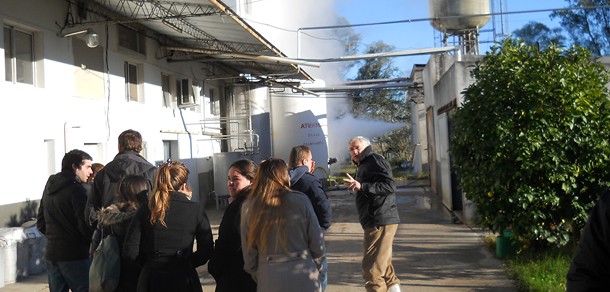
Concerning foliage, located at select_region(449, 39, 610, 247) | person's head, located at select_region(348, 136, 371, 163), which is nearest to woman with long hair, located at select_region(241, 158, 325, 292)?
person's head, located at select_region(348, 136, 371, 163)

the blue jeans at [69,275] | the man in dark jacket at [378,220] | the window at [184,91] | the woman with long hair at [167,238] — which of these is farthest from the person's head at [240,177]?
the window at [184,91]

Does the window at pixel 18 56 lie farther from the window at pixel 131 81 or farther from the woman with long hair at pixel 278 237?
the woman with long hair at pixel 278 237

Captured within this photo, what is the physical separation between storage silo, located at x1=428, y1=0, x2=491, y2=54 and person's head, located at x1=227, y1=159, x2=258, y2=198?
52.7 feet

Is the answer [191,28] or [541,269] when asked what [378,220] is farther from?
[191,28]

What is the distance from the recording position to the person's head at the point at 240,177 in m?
4.16

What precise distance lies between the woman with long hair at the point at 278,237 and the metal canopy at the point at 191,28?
6608mm

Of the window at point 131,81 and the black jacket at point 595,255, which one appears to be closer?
the black jacket at point 595,255

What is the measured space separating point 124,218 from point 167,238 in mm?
469

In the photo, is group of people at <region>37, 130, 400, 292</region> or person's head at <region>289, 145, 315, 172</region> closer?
group of people at <region>37, 130, 400, 292</region>

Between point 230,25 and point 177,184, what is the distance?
8751mm

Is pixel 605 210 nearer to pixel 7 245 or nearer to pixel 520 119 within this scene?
pixel 520 119

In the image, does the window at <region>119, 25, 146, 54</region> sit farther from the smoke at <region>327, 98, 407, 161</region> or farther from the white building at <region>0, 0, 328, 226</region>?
the smoke at <region>327, 98, 407, 161</region>

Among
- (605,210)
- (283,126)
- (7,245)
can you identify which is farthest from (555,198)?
(283,126)

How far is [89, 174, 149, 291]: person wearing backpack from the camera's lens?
416 centimetres
